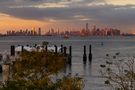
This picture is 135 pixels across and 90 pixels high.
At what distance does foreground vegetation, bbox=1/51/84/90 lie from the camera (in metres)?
21.2

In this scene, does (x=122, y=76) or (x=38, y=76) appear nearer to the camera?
(x=122, y=76)

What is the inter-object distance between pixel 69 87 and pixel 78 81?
1.32m

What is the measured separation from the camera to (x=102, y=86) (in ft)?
169

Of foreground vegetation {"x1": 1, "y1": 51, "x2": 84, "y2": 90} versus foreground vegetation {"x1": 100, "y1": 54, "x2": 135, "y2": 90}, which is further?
foreground vegetation {"x1": 1, "y1": 51, "x2": 84, "y2": 90}

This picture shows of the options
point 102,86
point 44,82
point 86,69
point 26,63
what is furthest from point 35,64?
point 86,69

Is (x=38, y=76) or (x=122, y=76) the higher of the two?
(x=122, y=76)

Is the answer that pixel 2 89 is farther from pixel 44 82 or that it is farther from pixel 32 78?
pixel 32 78

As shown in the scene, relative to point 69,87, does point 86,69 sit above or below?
below

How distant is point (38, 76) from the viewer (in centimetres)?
2570

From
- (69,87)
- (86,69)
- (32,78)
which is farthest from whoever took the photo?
(86,69)

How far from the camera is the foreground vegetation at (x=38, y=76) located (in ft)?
69.5

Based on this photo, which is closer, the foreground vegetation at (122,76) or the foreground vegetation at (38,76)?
the foreground vegetation at (122,76)

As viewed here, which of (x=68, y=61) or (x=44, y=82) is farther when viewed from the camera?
(x=68, y=61)

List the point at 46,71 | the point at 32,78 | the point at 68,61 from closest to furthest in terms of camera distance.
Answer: the point at 32,78 < the point at 46,71 < the point at 68,61
